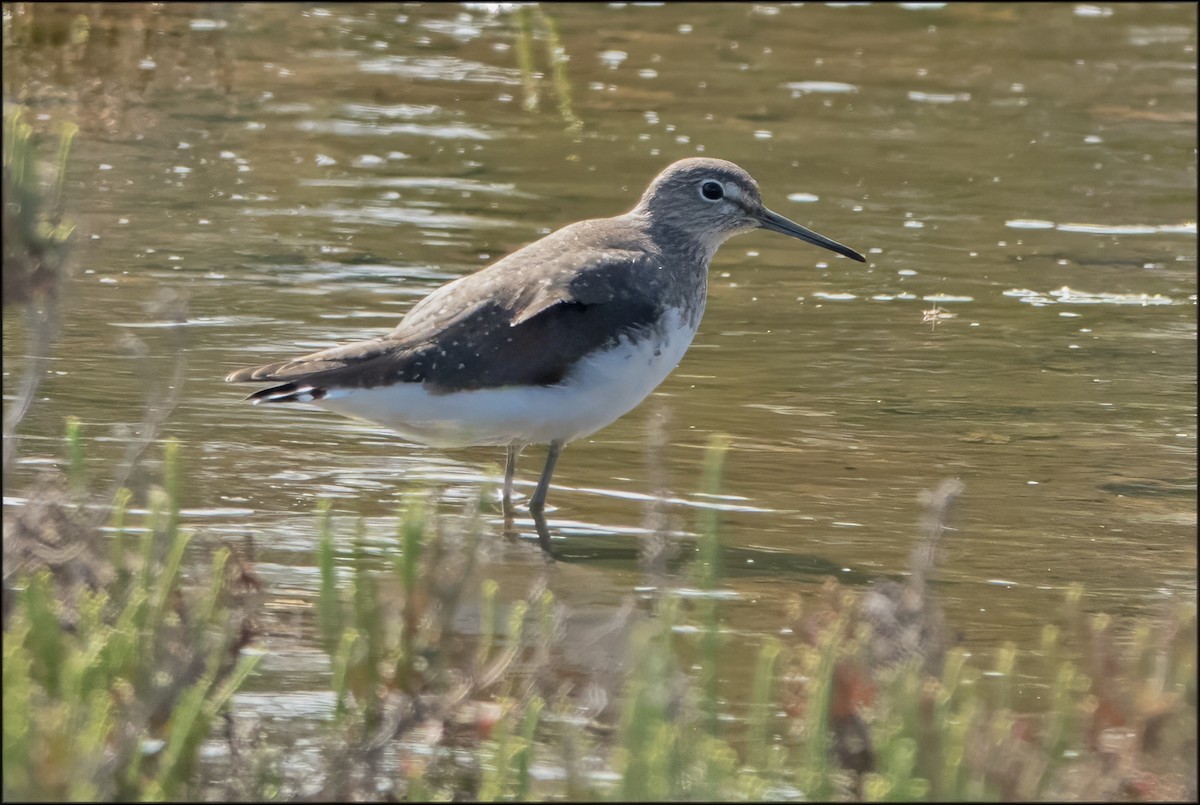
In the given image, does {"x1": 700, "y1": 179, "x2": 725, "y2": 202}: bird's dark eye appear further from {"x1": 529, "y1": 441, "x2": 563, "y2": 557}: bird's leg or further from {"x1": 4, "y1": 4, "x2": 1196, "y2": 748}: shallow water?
{"x1": 529, "y1": 441, "x2": 563, "y2": 557}: bird's leg

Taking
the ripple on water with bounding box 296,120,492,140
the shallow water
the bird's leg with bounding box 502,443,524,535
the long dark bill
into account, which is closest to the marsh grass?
the shallow water

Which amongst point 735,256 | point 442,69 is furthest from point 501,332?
point 442,69

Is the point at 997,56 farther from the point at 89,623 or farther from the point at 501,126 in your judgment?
the point at 89,623

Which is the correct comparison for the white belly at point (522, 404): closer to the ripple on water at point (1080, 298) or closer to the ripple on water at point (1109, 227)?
the ripple on water at point (1080, 298)

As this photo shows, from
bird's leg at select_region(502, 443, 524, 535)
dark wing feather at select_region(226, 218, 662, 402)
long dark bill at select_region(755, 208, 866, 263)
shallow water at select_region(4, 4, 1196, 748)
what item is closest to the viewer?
dark wing feather at select_region(226, 218, 662, 402)

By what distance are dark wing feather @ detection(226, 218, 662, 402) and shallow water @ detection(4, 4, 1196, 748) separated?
0.56m

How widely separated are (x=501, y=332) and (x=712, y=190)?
157cm

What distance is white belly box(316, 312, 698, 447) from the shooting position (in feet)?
21.2

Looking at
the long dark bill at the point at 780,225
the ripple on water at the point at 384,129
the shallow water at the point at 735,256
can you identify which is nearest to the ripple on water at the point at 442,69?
the shallow water at the point at 735,256

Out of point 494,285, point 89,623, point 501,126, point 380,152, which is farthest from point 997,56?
point 89,623

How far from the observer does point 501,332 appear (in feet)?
21.6

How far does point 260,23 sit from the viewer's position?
603 inches

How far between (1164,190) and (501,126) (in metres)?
4.46

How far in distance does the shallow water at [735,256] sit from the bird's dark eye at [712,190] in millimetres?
745
